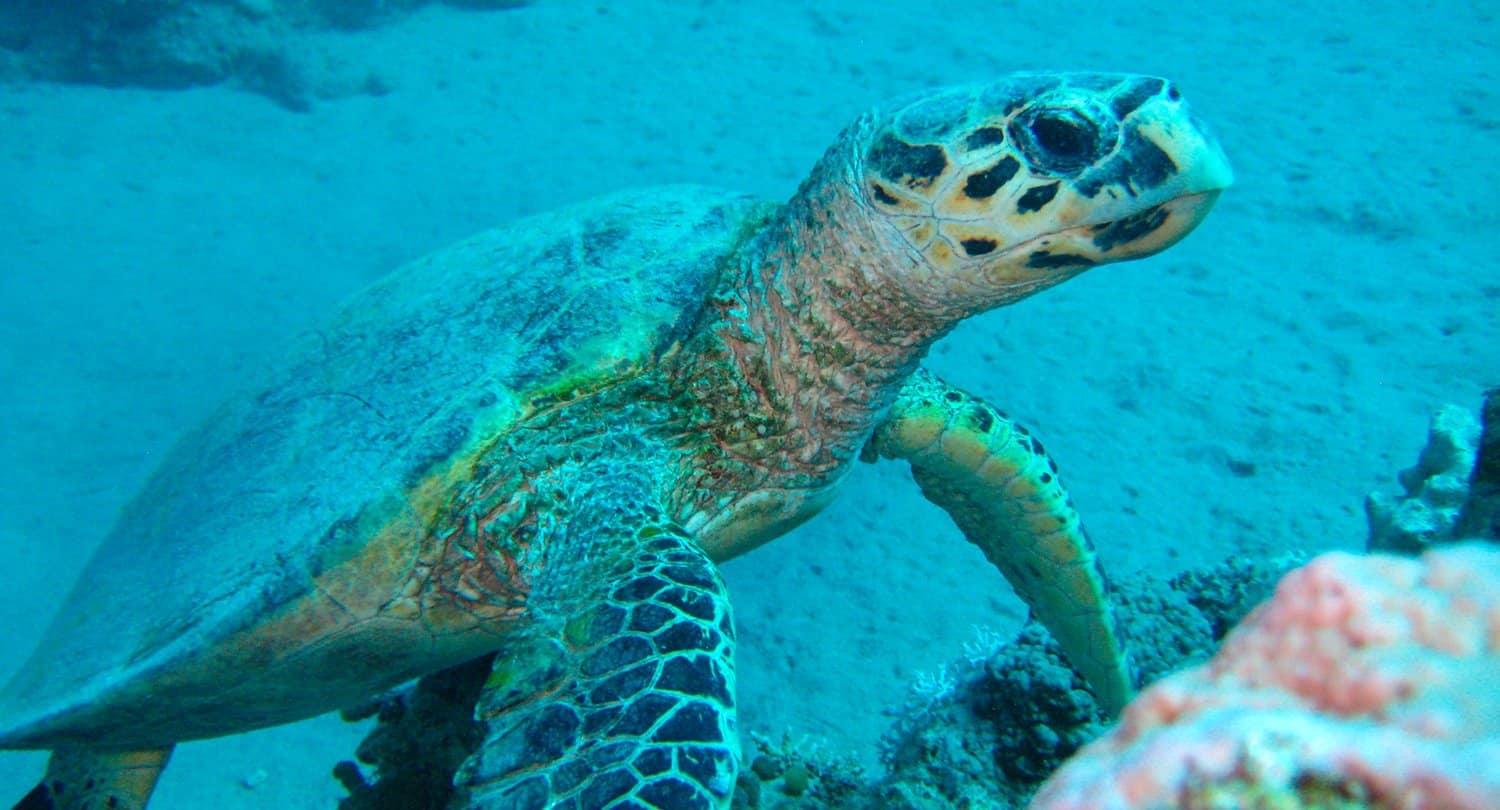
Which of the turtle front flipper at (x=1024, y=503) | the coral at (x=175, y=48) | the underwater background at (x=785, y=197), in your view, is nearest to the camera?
the turtle front flipper at (x=1024, y=503)

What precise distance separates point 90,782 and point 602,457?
235 centimetres

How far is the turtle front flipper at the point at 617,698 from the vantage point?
1251 millimetres

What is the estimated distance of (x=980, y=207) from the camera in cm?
181

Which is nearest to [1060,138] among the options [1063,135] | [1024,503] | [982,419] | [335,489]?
[1063,135]

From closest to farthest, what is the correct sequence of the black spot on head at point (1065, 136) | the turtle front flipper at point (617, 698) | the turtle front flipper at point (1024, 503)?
1. the turtle front flipper at point (617, 698)
2. the black spot on head at point (1065, 136)
3. the turtle front flipper at point (1024, 503)

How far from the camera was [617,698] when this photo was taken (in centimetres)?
137

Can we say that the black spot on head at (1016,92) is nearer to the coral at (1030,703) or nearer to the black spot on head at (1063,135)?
the black spot on head at (1063,135)

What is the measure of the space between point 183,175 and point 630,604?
1204cm

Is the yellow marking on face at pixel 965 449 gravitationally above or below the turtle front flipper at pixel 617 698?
below

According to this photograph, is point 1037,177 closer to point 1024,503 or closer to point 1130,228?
point 1130,228

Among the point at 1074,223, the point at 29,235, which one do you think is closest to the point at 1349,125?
the point at 1074,223

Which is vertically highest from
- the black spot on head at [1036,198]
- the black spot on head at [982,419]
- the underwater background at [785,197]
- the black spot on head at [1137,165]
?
the black spot on head at [1137,165]

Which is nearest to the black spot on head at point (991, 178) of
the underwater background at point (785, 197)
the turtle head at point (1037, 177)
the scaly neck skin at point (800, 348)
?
the turtle head at point (1037, 177)

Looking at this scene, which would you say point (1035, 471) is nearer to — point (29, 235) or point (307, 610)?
point (307, 610)
